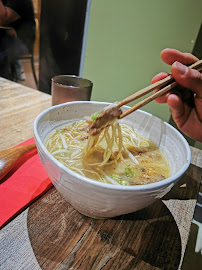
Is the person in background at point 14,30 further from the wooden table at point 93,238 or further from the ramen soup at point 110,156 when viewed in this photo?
the wooden table at point 93,238

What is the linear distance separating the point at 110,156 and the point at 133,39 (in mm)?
2114

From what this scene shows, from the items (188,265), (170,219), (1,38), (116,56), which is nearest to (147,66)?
(116,56)

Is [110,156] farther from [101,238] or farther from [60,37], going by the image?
[60,37]

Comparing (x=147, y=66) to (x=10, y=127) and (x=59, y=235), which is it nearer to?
(x=10, y=127)

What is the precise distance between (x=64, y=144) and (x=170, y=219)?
0.57m

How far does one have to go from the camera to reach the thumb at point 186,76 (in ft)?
3.18

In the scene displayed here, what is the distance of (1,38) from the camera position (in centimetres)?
423

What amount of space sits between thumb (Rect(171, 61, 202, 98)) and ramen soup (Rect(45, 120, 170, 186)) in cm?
35

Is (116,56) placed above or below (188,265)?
above

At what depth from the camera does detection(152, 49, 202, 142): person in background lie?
0.99m

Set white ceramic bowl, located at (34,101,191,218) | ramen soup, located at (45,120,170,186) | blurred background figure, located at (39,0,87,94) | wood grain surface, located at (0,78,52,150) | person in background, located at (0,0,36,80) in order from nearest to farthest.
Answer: white ceramic bowl, located at (34,101,191,218) < ramen soup, located at (45,120,170,186) < wood grain surface, located at (0,78,52,150) < blurred background figure, located at (39,0,87,94) < person in background, located at (0,0,36,80)

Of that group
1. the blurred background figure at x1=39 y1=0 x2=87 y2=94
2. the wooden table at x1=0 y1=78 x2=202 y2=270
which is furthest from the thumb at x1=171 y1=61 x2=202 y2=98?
the blurred background figure at x1=39 y1=0 x2=87 y2=94

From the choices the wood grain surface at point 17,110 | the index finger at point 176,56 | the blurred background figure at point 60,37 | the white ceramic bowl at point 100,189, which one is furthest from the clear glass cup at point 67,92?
the blurred background figure at point 60,37

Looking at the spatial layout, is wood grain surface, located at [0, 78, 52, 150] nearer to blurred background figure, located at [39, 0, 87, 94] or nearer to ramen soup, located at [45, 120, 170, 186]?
ramen soup, located at [45, 120, 170, 186]
